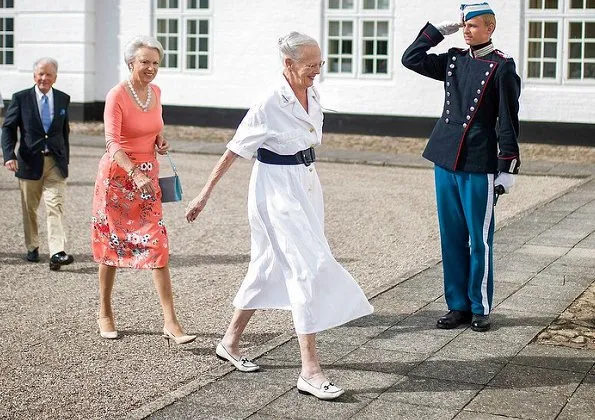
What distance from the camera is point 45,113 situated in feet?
31.7

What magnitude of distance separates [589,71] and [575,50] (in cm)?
42

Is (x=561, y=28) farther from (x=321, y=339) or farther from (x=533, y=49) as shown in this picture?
(x=321, y=339)

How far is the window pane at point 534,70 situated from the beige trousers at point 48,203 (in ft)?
39.1

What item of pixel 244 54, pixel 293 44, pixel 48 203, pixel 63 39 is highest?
pixel 63 39

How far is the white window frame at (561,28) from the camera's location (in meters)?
19.7

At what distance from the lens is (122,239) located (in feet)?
22.9

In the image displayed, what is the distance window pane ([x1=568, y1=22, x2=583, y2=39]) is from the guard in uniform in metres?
13.2

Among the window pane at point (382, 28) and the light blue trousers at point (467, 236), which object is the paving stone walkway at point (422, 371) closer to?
the light blue trousers at point (467, 236)

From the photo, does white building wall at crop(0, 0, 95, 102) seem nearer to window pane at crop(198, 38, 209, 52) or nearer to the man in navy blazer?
window pane at crop(198, 38, 209, 52)

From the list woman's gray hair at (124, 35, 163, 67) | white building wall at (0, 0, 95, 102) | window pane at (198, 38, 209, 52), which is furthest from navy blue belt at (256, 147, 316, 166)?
white building wall at (0, 0, 95, 102)

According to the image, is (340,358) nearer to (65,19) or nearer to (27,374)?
(27,374)

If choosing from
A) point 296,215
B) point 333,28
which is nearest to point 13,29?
point 333,28

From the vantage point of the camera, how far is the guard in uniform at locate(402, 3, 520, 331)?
269 inches

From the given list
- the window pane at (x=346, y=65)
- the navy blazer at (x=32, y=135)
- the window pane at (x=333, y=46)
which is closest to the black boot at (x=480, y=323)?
the navy blazer at (x=32, y=135)
